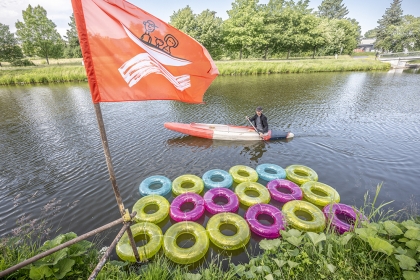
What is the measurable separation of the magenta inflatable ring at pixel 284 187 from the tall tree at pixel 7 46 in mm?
50539

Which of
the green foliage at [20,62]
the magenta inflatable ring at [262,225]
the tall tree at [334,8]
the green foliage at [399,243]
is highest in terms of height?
the tall tree at [334,8]

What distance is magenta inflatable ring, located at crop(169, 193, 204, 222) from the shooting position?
20.5ft

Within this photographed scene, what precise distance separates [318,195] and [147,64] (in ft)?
23.3

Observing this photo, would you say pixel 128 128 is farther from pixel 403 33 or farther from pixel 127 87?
pixel 403 33

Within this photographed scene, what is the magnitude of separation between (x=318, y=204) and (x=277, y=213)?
183 centimetres

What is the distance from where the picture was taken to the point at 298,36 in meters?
42.8

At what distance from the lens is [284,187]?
7934mm

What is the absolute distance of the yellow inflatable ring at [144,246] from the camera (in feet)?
16.3

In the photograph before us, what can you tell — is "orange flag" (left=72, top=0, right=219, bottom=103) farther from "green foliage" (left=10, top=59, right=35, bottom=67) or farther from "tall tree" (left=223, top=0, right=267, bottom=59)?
"green foliage" (left=10, top=59, right=35, bottom=67)

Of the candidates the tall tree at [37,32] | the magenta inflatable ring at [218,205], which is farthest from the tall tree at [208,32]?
the magenta inflatable ring at [218,205]

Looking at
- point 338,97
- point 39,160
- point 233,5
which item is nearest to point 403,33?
point 233,5

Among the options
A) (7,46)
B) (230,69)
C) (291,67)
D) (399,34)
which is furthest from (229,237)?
(399,34)

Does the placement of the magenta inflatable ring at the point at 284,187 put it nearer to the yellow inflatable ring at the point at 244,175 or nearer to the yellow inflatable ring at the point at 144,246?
the yellow inflatable ring at the point at 244,175

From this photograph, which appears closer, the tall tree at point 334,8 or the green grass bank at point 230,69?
the green grass bank at point 230,69
